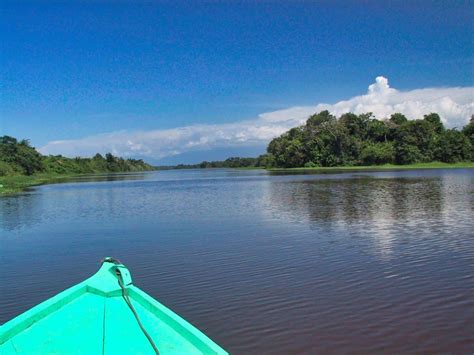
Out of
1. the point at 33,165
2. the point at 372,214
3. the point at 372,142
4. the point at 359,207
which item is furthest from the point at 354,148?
the point at 372,214

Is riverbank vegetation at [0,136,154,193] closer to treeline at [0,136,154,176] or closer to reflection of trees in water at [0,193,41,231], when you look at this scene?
treeline at [0,136,154,176]

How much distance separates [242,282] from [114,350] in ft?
16.7

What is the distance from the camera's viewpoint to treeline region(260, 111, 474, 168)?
81438 millimetres

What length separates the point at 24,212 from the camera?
2305cm

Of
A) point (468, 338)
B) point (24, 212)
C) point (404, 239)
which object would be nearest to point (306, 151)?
point (24, 212)

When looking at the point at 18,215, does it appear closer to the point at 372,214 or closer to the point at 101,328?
the point at 372,214

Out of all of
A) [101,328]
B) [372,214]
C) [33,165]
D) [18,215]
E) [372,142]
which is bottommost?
[372,214]

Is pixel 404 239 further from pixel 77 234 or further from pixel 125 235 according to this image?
pixel 77 234

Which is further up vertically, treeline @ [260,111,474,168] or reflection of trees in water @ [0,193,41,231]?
treeline @ [260,111,474,168]

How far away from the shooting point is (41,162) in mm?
90250

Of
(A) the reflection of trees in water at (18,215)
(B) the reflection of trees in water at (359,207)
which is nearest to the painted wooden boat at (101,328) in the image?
(B) the reflection of trees in water at (359,207)

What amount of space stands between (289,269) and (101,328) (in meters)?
6.13

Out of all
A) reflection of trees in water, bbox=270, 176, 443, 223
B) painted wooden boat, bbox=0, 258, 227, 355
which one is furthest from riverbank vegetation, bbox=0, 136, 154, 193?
painted wooden boat, bbox=0, 258, 227, 355

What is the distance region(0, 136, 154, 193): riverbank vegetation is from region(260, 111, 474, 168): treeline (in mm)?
53260
